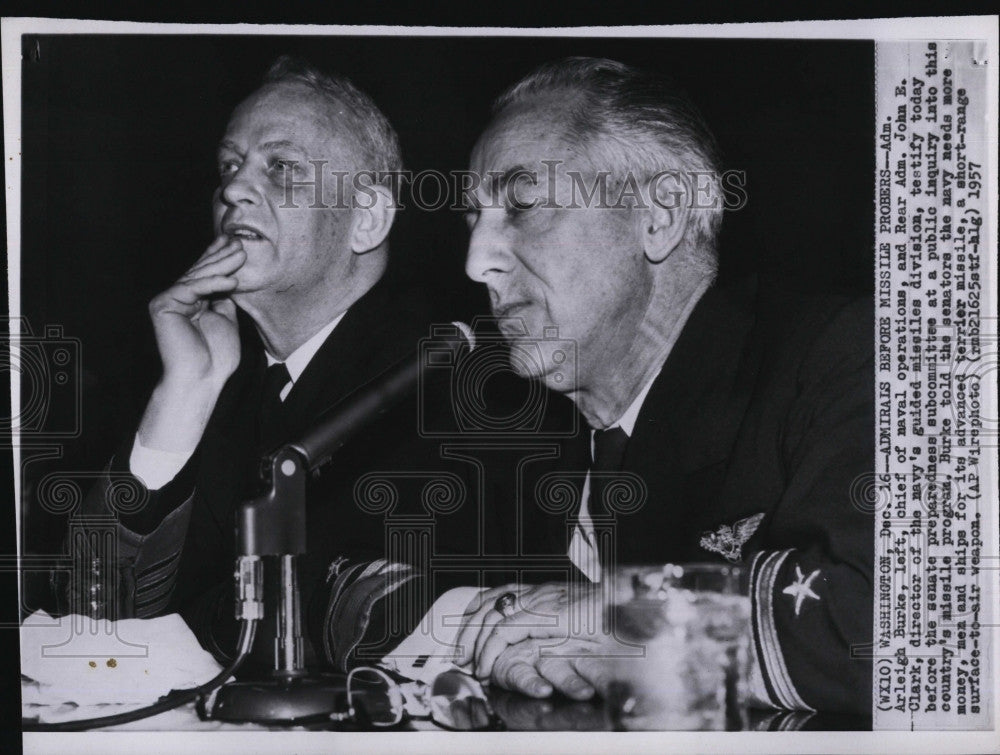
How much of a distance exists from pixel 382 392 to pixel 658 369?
1.42 feet

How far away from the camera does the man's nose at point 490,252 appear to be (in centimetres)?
152

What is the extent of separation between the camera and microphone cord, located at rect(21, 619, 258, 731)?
1.51 m

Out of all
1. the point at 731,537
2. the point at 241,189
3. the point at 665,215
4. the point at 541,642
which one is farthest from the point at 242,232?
the point at 731,537

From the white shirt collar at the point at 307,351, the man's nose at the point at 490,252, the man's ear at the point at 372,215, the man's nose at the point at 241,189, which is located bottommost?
the white shirt collar at the point at 307,351

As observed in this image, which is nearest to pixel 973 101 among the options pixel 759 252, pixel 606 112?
pixel 759 252

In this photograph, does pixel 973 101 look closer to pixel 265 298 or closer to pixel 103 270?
pixel 265 298

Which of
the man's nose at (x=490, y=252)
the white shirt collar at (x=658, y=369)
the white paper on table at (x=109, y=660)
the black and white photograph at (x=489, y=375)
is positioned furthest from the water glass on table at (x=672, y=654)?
the white paper on table at (x=109, y=660)

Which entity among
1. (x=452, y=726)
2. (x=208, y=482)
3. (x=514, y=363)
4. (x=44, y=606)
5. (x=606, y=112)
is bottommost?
(x=452, y=726)

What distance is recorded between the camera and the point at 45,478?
1535 mm

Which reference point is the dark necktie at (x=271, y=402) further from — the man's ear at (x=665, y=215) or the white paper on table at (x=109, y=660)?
the man's ear at (x=665, y=215)

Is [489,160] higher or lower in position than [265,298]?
higher

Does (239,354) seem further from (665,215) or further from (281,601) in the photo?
(665,215)

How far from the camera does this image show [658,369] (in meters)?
1.52

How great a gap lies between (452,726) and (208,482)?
21.2 inches
